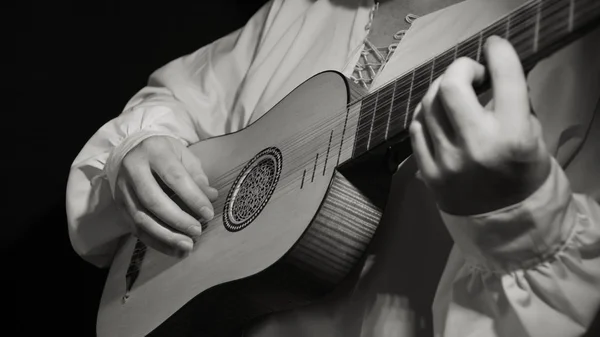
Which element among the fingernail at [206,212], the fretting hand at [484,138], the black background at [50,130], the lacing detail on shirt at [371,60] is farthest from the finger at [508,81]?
the black background at [50,130]

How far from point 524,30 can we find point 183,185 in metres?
0.51

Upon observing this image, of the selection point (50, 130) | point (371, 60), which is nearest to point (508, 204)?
point (371, 60)

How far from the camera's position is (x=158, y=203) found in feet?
3.15

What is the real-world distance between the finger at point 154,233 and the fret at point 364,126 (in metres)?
0.30

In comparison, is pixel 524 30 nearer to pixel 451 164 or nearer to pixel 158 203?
pixel 451 164

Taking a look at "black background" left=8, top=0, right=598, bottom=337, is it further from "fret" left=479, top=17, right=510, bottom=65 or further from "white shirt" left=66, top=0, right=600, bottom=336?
"fret" left=479, top=17, right=510, bottom=65

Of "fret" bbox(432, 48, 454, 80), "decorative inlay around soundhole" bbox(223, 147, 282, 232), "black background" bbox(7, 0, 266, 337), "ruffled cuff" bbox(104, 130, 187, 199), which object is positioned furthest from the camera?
"black background" bbox(7, 0, 266, 337)

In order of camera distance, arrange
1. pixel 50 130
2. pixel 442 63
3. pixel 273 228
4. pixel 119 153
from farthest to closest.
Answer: pixel 50 130, pixel 119 153, pixel 273 228, pixel 442 63

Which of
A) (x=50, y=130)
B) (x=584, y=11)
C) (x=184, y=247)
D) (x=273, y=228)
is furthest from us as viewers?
(x=50, y=130)

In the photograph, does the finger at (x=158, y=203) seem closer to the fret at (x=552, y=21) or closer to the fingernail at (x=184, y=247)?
the fingernail at (x=184, y=247)

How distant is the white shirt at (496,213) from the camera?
0.63 meters

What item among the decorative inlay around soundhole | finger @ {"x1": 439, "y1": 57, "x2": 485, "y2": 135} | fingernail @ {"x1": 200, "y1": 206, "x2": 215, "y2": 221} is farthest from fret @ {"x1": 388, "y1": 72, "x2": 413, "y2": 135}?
fingernail @ {"x1": 200, "y1": 206, "x2": 215, "y2": 221}

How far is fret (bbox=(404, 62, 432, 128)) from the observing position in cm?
71

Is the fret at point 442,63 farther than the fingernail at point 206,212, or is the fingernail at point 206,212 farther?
the fingernail at point 206,212
